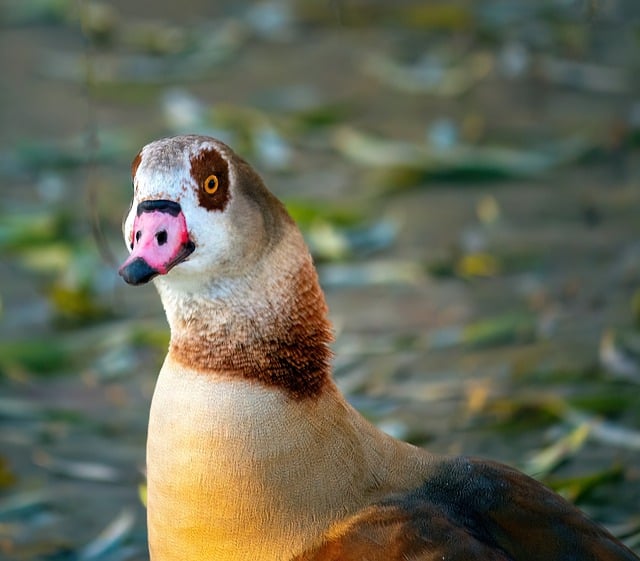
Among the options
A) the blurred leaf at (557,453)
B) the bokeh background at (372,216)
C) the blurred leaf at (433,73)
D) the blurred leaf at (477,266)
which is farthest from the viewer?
the blurred leaf at (433,73)

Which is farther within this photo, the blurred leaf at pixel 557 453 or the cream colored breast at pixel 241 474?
the blurred leaf at pixel 557 453

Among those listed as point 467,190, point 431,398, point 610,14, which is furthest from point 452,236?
point 610,14

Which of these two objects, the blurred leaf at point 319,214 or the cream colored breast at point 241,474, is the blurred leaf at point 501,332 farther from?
the cream colored breast at point 241,474

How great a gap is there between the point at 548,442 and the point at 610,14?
4.23 m

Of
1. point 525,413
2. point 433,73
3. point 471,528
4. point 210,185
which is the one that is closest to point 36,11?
point 433,73

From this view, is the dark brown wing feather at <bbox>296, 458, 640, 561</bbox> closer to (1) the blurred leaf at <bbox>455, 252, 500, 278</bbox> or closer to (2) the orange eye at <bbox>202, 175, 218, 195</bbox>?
(2) the orange eye at <bbox>202, 175, 218, 195</bbox>

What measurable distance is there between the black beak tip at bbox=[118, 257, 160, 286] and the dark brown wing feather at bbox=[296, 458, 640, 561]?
64 centimetres

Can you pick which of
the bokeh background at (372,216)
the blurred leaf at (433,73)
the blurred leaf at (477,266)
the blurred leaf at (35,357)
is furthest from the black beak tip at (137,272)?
the blurred leaf at (433,73)

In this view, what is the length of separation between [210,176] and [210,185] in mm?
19

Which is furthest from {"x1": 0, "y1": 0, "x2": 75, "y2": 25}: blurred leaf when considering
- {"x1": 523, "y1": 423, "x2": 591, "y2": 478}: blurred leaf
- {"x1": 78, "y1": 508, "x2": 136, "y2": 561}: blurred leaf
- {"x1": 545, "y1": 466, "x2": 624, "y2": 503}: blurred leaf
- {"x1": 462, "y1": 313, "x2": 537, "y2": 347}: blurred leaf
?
{"x1": 545, "y1": 466, "x2": 624, "y2": 503}: blurred leaf

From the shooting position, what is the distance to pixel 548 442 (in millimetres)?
4160

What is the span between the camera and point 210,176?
2.62 m

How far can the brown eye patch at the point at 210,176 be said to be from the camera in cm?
260

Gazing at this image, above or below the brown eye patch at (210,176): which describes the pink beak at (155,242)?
below
